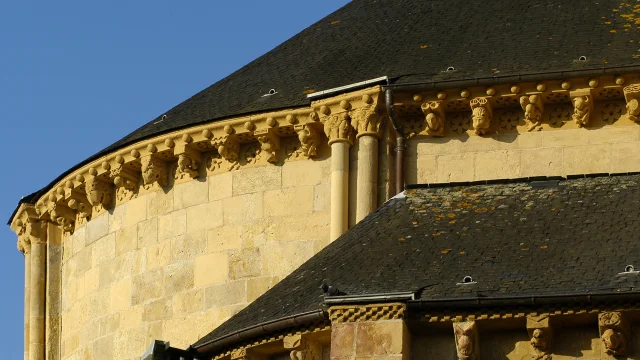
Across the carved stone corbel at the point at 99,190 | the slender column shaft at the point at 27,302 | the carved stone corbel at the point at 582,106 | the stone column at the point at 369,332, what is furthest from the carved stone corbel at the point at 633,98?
the slender column shaft at the point at 27,302

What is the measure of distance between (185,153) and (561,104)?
548 cm

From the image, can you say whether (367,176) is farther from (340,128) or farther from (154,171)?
(154,171)

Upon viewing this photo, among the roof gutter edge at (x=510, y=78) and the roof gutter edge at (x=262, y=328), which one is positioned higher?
the roof gutter edge at (x=510, y=78)

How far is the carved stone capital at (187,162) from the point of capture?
32.6 m

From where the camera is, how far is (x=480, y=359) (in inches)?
933

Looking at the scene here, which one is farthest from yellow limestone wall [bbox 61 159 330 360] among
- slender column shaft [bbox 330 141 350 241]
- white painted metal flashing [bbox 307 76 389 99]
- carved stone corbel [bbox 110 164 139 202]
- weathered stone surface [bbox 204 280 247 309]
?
white painted metal flashing [bbox 307 76 389 99]

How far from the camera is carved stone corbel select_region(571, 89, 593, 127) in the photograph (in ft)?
98.5

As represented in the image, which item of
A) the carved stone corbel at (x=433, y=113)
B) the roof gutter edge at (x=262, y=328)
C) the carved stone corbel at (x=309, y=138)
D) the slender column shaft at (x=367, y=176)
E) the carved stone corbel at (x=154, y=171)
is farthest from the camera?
the carved stone corbel at (x=154, y=171)

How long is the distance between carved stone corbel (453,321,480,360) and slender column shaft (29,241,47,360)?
1315cm

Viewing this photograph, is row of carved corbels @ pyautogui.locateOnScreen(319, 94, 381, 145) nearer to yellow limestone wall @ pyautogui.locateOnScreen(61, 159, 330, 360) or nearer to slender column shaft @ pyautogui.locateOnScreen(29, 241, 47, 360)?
yellow limestone wall @ pyautogui.locateOnScreen(61, 159, 330, 360)

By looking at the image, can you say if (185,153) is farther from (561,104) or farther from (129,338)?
(561,104)

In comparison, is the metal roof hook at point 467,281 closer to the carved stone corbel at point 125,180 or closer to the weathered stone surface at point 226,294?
the weathered stone surface at point 226,294

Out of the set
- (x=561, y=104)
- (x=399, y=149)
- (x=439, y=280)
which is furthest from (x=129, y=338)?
(x=439, y=280)

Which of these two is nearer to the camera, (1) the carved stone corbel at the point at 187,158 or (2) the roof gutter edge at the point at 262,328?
(2) the roof gutter edge at the point at 262,328
